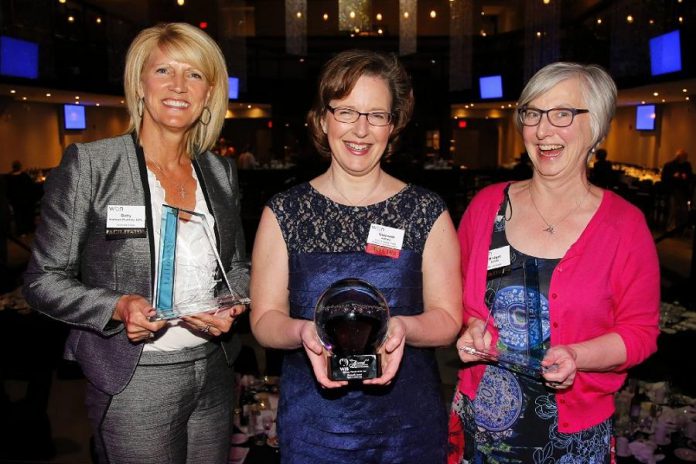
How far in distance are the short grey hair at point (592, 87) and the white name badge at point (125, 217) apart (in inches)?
47.4

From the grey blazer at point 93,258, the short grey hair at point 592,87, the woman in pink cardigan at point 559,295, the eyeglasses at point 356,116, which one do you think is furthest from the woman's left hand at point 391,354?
the short grey hair at point 592,87

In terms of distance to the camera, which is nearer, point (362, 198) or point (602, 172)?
point (362, 198)

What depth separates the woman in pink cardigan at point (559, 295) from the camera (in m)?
1.71

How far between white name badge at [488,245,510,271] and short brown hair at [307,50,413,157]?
1.54 ft

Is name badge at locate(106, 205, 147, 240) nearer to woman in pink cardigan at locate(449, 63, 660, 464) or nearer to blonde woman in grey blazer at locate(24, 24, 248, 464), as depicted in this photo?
blonde woman in grey blazer at locate(24, 24, 248, 464)

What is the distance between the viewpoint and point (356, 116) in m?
1.66

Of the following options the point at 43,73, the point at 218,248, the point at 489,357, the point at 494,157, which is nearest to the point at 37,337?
the point at 218,248

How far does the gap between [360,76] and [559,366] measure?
920 millimetres

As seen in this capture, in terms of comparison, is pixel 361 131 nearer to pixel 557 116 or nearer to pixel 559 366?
pixel 557 116

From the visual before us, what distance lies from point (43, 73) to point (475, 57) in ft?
38.4

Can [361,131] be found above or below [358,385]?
above

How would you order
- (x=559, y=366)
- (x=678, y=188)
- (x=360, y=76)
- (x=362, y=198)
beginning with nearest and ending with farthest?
1. (x=559, y=366)
2. (x=360, y=76)
3. (x=362, y=198)
4. (x=678, y=188)

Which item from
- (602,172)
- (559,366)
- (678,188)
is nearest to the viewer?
(559,366)

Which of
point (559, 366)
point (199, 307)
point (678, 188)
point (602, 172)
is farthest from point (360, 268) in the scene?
point (678, 188)
